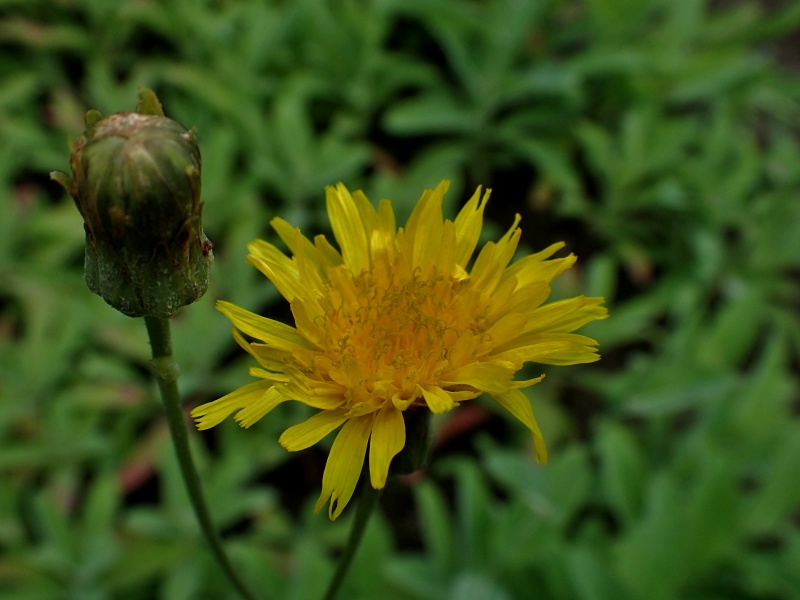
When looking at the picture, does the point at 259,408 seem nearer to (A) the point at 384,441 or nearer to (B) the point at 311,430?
(B) the point at 311,430

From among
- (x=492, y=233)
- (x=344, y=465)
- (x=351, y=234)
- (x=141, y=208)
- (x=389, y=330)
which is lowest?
(x=492, y=233)

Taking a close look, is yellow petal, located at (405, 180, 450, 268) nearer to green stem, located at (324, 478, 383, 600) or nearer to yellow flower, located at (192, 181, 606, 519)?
yellow flower, located at (192, 181, 606, 519)

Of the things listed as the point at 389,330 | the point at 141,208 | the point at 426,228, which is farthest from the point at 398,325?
the point at 141,208

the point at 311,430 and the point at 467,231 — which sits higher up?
the point at 467,231

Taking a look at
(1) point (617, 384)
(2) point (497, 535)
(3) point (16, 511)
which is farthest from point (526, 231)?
(3) point (16, 511)

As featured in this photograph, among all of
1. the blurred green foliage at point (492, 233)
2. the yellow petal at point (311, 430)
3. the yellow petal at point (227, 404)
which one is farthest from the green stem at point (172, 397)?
the blurred green foliage at point (492, 233)

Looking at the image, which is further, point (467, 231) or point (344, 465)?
point (467, 231)

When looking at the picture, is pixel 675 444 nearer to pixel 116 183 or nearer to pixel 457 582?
pixel 457 582

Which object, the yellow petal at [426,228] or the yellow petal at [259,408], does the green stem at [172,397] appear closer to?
the yellow petal at [259,408]
